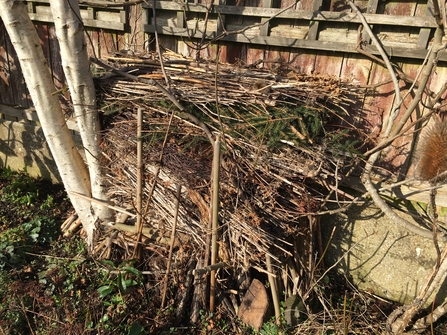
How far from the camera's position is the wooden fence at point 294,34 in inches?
105

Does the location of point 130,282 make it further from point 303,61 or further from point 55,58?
point 55,58

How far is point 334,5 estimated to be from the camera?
2852 mm

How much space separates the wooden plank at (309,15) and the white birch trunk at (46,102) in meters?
1.10

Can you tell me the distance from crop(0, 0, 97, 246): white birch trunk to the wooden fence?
0.45m

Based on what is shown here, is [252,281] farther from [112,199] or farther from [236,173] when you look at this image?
[112,199]

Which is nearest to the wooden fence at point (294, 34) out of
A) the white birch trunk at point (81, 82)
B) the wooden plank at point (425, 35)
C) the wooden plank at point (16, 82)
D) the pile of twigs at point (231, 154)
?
the wooden plank at point (425, 35)

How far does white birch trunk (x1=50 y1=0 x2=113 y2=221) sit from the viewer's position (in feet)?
8.14

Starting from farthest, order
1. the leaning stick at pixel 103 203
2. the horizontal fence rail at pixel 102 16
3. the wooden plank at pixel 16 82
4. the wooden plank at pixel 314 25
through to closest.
→ the wooden plank at pixel 16 82
the horizontal fence rail at pixel 102 16
the leaning stick at pixel 103 203
the wooden plank at pixel 314 25

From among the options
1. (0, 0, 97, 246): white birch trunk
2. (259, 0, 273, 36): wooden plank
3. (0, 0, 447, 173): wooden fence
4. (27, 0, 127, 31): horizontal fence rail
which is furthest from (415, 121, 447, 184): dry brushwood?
(27, 0, 127, 31): horizontal fence rail

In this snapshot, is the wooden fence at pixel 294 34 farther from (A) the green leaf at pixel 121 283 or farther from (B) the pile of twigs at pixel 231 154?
(A) the green leaf at pixel 121 283

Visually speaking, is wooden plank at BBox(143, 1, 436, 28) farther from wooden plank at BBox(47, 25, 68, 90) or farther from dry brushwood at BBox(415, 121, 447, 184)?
wooden plank at BBox(47, 25, 68, 90)

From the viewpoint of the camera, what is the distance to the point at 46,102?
113 inches

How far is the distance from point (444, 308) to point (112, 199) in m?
2.77

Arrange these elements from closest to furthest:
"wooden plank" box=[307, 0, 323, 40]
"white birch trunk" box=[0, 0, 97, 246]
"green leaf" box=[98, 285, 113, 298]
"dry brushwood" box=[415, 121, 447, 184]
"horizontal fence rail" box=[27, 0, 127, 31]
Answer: "dry brushwood" box=[415, 121, 447, 184] → "white birch trunk" box=[0, 0, 97, 246] → "green leaf" box=[98, 285, 113, 298] → "wooden plank" box=[307, 0, 323, 40] → "horizontal fence rail" box=[27, 0, 127, 31]
